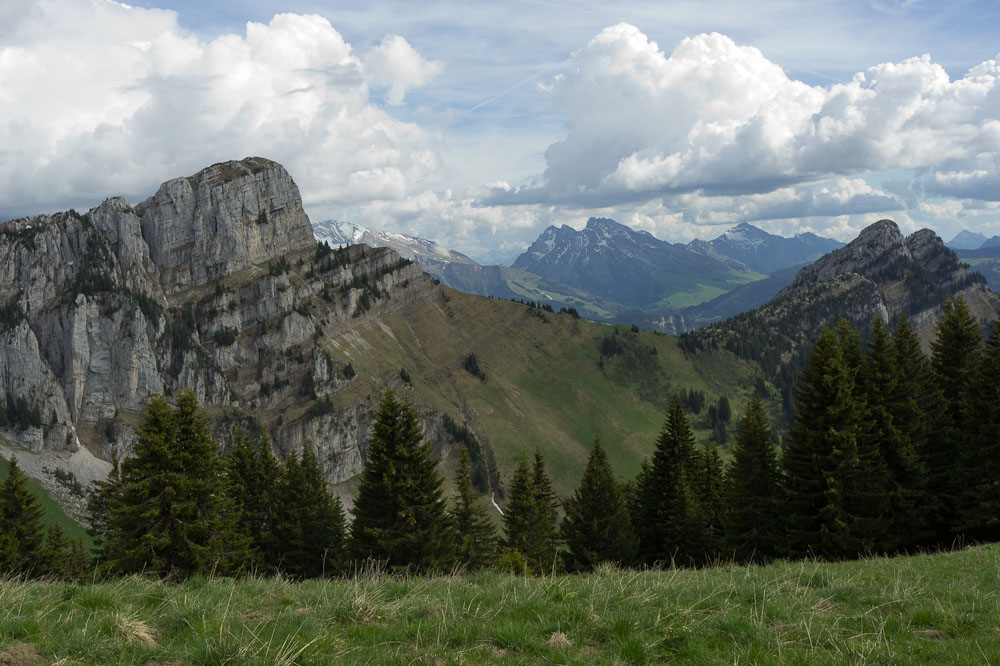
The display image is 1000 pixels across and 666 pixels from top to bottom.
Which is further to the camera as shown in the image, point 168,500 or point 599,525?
point 599,525

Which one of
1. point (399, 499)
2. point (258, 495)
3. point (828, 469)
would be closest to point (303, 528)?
point (258, 495)

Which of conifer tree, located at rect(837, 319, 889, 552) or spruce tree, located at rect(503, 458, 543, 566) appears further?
spruce tree, located at rect(503, 458, 543, 566)

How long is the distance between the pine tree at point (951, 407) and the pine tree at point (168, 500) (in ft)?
142

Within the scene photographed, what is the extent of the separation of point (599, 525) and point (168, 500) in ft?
99.4

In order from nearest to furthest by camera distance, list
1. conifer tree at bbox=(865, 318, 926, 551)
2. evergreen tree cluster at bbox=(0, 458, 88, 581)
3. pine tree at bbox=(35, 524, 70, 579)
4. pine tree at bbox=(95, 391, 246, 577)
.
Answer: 1. pine tree at bbox=(95, 391, 246, 577)
2. conifer tree at bbox=(865, 318, 926, 551)
3. evergreen tree cluster at bbox=(0, 458, 88, 581)
4. pine tree at bbox=(35, 524, 70, 579)

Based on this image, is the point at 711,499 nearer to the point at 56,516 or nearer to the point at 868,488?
the point at 868,488

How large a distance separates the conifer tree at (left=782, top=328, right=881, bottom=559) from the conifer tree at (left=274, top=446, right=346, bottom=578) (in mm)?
34740

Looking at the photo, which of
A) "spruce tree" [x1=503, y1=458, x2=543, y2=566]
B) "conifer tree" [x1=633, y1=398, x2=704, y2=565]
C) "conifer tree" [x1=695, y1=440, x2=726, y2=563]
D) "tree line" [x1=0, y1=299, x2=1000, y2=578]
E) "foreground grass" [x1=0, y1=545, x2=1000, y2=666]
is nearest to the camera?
"foreground grass" [x1=0, y1=545, x2=1000, y2=666]

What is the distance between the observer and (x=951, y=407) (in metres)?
38.5

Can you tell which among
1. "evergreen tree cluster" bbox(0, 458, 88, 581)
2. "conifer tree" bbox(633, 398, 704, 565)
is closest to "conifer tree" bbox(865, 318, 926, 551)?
"conifer tree" bbox(633, 398, 704, 565)

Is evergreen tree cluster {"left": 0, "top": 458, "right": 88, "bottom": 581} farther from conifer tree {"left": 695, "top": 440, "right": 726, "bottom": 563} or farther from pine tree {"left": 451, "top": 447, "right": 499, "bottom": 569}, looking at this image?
conifer tree {"left": 695, "top": 440, "right": 726, "bottom": 563}

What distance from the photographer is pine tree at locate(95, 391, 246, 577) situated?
105 ft

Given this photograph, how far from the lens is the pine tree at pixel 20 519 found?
46.1 metres

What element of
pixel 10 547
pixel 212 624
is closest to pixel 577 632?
pixel 212 624
